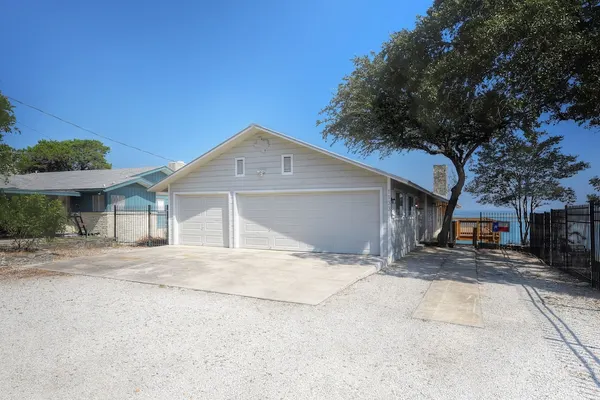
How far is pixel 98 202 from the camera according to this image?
19391mm

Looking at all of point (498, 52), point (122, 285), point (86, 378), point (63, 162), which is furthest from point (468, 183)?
point (63, 162)

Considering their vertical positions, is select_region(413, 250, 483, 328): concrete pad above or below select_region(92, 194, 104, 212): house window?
below

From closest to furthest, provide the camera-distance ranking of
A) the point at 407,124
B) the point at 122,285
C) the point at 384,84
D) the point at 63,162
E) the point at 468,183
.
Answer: the point at 122,285 → the point at 384,84 → the point at 407,124 → the point at 468,183 → the point at 63,162

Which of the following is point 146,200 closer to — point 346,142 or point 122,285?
point 346,142

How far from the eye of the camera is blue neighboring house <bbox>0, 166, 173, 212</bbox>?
18578 mm

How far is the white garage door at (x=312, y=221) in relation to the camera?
36.4 ft

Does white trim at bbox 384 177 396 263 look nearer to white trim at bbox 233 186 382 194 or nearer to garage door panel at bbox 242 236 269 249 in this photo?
white trim at bbox 233 186 382 194

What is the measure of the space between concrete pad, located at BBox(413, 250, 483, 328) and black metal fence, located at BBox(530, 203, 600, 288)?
238cm

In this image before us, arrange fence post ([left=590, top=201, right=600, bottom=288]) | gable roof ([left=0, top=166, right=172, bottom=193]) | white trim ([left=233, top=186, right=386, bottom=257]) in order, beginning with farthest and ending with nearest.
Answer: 1. gable roof ([left=0, top=166, right=172, bottom=193])
2. white trim ([left=233, top=186, right=386, bottom=257])
3. fence post ([left=590, top=201, right=600, bottom=288])

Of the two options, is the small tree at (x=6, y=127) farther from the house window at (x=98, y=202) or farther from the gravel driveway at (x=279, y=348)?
the gravel driveway at (x=279, y=348)

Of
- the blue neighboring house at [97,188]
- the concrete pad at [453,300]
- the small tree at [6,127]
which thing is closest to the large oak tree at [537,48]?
the concrete pad at [453,300]

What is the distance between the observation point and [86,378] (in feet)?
10.8

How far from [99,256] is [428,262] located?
11154mm

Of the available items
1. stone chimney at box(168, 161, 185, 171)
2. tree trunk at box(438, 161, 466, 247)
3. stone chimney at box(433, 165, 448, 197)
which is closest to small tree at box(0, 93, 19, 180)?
stone chimney at box(168, 161, 185, 171)
